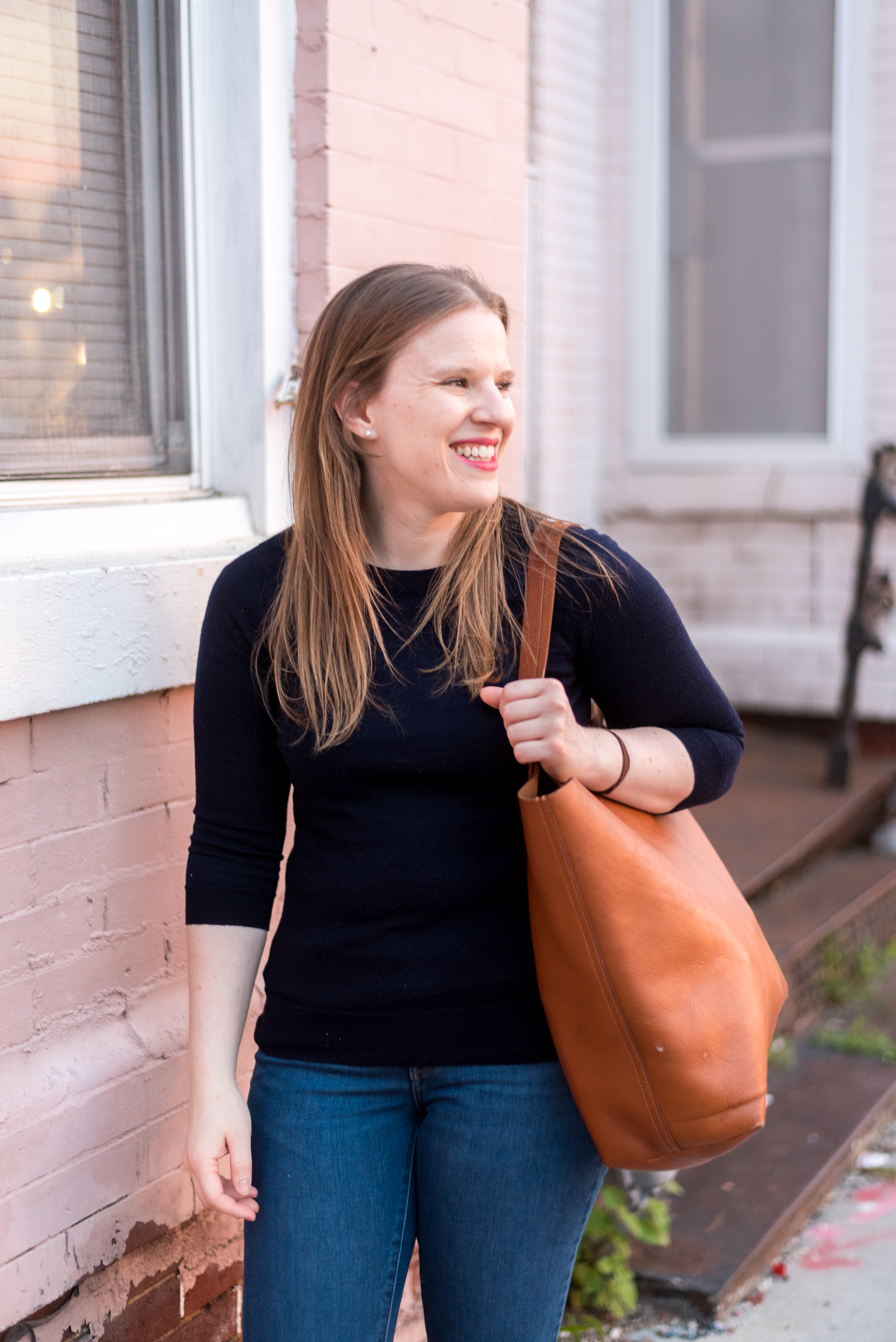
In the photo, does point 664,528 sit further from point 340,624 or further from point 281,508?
point 340,624

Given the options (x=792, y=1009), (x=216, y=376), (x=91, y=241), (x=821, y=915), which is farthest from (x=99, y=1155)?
(x=821, y=915)

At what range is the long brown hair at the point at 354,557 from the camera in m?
1.76

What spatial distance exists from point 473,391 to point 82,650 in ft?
2.34

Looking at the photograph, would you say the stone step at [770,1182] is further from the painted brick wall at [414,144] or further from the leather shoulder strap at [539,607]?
the leather shoulder strap at [539,607]

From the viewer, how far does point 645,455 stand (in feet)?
20.8

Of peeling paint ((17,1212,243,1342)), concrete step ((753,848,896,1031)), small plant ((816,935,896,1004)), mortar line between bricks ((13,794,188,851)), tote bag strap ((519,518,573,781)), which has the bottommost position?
small plant ((816,935,896,1004))

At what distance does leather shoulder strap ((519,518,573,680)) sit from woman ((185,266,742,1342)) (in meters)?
0.03

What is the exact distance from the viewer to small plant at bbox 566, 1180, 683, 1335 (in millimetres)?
2879

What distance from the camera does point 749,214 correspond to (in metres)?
6.19

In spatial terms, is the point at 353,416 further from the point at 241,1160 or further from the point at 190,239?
the point at 241,1160

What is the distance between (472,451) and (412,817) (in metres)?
0.47

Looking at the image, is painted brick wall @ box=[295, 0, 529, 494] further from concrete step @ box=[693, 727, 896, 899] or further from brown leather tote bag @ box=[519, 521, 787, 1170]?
concrete step @ box=[693, 727, 896, 899]

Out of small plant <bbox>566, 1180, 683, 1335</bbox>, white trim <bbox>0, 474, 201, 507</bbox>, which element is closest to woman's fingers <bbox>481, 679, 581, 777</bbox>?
white trim <bbox>0, 474, 201, 507</bbox>

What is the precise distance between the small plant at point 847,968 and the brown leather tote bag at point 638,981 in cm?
285
